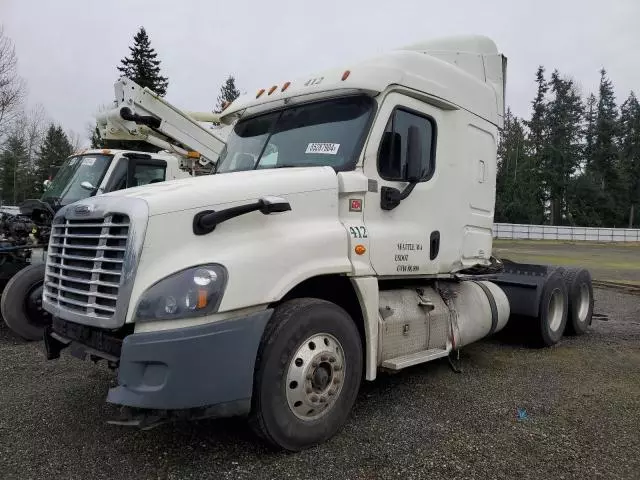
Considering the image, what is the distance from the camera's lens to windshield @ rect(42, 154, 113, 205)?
30.6 ft

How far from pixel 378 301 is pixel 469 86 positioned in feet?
8.96

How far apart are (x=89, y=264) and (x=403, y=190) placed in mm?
2561

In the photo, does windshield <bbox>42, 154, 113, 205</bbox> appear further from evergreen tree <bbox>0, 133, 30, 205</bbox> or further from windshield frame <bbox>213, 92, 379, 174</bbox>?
evergreen tree <bbox>0, 133, 30, 205</bbox>

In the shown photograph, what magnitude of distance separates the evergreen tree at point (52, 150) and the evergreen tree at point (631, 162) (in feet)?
219

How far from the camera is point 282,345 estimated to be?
11.6 feet

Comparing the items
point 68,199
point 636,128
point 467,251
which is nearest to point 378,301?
point 467,251

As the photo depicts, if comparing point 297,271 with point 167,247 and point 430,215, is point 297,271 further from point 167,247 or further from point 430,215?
point 430,215

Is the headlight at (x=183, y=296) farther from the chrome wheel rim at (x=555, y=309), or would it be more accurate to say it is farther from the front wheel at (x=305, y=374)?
the chrome wheel rim at (x=555, y=309)

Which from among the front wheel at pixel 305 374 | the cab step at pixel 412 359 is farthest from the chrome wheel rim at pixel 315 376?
the cab step at pixel 412 359

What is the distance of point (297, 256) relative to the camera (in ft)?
12.2

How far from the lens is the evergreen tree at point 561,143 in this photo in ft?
214

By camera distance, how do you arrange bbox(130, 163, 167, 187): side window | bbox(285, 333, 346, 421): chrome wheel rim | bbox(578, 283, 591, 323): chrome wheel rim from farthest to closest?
bbox(130, 163, 167, 187): side window → bbox(578, 283, 591, 323): chrome wheel rim → bbox(285, 333, 346, 421): chrome wheel rim

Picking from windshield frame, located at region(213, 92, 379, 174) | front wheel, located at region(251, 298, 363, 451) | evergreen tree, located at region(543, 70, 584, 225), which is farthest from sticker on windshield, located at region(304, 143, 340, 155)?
evergreen tree, located at region(543, 70, 584, 225)

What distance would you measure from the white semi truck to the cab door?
0.02m
